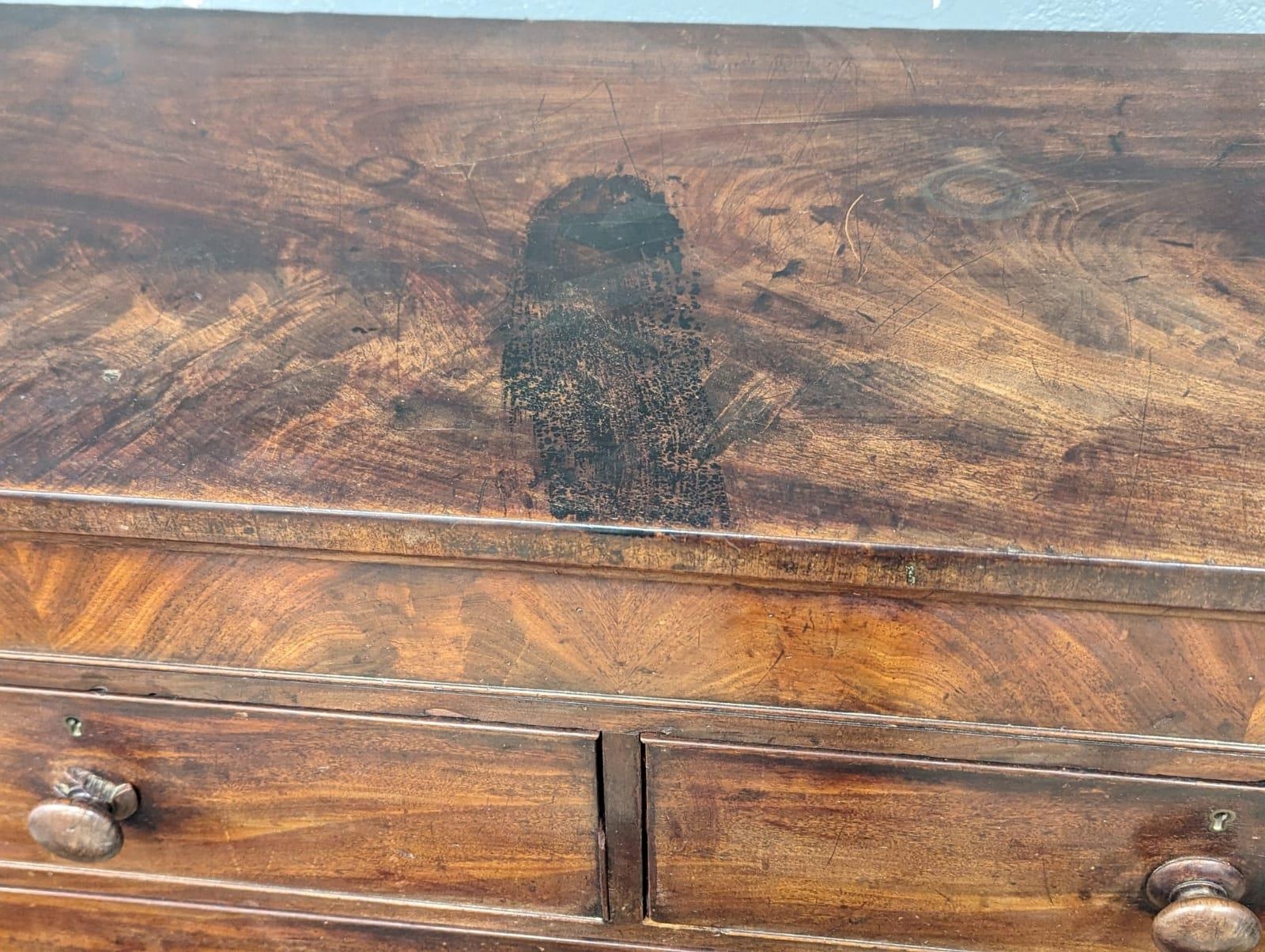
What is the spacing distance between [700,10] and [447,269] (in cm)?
48

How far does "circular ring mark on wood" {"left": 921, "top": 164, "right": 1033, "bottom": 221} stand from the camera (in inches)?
27.6

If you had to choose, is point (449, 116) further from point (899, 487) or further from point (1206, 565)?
point (1206, 565)

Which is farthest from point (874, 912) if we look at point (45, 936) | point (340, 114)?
point (340, 114)

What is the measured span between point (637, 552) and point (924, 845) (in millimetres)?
243

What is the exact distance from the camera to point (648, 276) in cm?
64

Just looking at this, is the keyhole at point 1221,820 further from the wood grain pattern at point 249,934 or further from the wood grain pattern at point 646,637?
the wood grain pattern at point 249,934

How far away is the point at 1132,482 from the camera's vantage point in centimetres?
48

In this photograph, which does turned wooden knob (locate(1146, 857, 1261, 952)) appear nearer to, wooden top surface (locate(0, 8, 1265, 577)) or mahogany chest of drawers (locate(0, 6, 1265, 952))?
mahogany chest of drawers (locate(0, 6, 1265, 952))

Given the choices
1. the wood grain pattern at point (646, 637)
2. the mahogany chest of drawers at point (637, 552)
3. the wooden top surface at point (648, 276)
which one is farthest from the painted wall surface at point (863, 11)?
the wood grain pattern at point (646, 637)

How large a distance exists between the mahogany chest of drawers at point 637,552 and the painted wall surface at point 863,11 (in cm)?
25

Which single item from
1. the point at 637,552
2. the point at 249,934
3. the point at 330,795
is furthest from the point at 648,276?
A: the point at 249,934

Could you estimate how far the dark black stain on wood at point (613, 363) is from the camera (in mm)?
486

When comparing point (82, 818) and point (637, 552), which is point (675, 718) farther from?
point (82, 818)

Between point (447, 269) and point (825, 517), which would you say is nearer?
point (825, 517)
